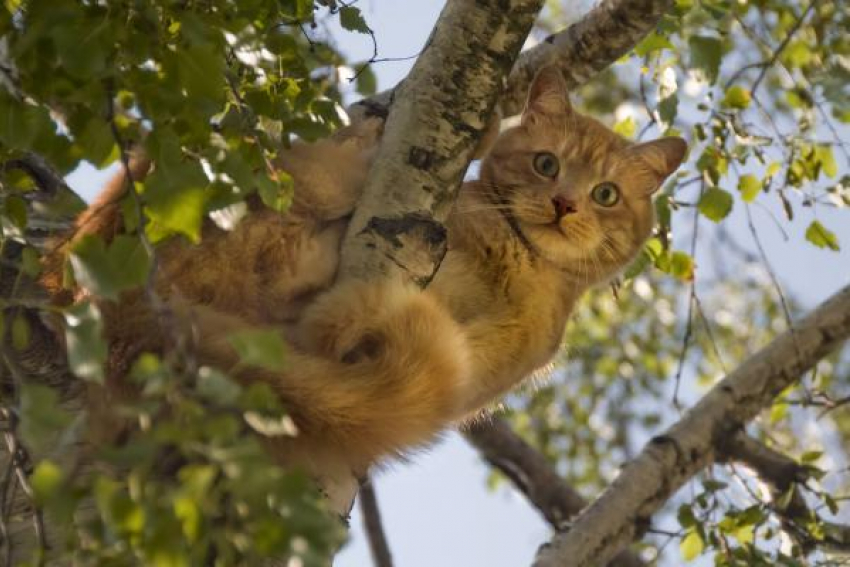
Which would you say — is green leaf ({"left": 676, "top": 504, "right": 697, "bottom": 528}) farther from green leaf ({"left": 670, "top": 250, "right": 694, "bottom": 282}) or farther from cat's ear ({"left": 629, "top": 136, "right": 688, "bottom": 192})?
cat's ear ({"left": 629, "top": 136, "right": 688, "bottom": 192})

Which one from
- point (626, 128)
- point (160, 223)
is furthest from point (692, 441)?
point (160, 223)

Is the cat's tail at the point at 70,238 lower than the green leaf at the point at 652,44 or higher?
lower

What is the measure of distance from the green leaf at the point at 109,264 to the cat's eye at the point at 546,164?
2.24 meters

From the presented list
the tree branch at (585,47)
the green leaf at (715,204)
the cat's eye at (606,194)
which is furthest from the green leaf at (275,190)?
the cat's eye at (606,194)

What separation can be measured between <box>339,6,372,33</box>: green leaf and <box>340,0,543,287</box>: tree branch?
0.18 metres

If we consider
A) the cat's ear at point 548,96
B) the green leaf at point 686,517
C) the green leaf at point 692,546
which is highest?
the cat's ear at point 548,96

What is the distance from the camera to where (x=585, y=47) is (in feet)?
11.4

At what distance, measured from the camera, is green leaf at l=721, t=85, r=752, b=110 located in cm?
327

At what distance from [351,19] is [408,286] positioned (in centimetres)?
58

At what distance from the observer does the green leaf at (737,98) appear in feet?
10.7

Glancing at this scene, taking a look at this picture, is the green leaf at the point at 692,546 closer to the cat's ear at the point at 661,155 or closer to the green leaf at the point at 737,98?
the cat's ear at the point at 661,155

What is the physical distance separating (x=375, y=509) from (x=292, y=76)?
2209 millimetres

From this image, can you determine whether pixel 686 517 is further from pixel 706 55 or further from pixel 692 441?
pixel 706 55

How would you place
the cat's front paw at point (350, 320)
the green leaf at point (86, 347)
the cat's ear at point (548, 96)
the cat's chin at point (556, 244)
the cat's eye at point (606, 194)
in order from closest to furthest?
the green leaf at point (86, 347) → the cat's front paw at point (350, 320) → the cat's chin at point (556, 244) → the cat's ear at point (548, 96) → the cat's eye at point (606, 194)
